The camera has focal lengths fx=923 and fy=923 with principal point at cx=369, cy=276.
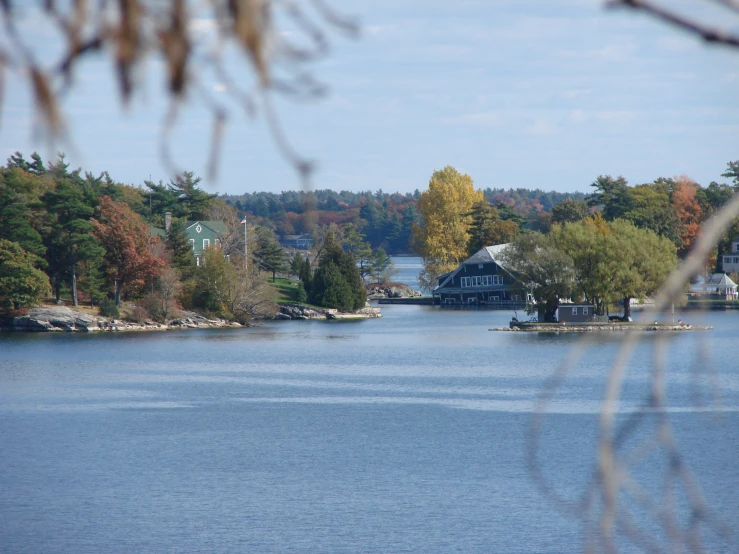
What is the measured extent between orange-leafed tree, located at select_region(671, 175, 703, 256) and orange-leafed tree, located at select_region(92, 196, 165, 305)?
54134mm

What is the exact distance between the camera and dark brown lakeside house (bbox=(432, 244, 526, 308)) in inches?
3531

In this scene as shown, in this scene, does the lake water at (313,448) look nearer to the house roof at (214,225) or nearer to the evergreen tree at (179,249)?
the evergreen tree at (179,249)

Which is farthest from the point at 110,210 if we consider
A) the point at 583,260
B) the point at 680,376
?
the point at 680,376

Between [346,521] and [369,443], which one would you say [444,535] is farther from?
[369,443]

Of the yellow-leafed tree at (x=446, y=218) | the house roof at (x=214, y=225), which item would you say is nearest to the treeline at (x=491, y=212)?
the yellow-leafed tree at (x=446, y=218)

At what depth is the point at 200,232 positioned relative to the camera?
79.6m

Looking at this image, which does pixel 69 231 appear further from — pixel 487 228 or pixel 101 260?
pixel 487 228

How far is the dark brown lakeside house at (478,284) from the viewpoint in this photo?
89.7m

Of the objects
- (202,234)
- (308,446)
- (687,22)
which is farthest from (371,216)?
(687,22)

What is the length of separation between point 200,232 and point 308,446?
5249cm

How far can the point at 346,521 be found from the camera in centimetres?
2158

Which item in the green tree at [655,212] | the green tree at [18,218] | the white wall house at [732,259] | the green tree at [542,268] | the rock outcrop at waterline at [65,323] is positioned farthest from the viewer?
the white wall house at [732,259]

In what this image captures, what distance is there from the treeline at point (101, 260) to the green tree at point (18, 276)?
6cm

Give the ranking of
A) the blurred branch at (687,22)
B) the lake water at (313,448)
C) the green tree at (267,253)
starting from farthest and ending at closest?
the green tree at (267,253) → the lake water at (313,448) → the blurred branch at (687,22)
